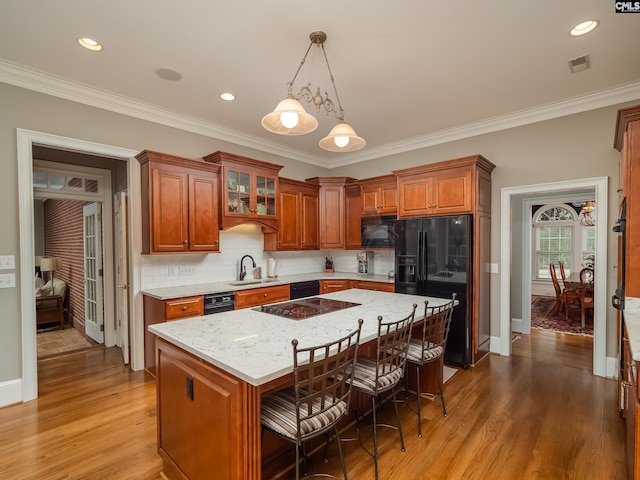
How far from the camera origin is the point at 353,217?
514cm

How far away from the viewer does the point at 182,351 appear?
172 centimetres

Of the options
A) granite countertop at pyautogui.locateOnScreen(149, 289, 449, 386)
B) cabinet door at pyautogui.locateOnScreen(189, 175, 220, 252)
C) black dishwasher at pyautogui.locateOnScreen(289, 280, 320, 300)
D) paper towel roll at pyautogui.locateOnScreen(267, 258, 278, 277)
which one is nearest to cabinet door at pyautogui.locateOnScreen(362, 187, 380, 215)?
black dishwasher at pyautogui.locateOnScreen(289, 280, 320, 300)

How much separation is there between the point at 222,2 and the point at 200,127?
7.14 feet

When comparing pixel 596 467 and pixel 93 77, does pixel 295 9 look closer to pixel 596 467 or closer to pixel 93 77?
pixel 93 77

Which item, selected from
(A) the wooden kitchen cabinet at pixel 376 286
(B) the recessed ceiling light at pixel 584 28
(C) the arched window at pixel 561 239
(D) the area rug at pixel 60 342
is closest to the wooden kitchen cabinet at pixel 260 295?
(A) the wooden kitchen cabinet at pixel 376 286

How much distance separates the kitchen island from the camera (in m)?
1.37

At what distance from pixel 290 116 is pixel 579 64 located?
259 centimetres

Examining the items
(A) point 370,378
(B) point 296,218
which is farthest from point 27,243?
(A) point 370,378

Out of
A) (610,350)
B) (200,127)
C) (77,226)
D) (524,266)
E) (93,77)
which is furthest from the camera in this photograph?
(77,226)

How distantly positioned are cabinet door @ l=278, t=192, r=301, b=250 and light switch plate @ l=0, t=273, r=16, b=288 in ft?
9.18

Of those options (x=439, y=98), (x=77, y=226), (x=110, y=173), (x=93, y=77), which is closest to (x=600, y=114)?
(x=439, y=98)

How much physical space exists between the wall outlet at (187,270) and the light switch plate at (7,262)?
147 cm

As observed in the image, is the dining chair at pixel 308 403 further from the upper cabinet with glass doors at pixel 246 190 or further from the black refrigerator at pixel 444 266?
the upper cabinet with glass doors at pixel 246 190

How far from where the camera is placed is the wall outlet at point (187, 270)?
3.85 metres
